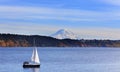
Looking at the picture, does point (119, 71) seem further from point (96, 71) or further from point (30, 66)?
point (30, 66)

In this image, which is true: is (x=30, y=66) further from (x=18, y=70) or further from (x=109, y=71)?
(x=109, y=71)

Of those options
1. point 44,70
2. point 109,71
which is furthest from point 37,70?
point 109,71

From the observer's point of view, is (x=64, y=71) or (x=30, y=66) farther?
(x=30, y=66)

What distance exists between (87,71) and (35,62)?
1527 cm

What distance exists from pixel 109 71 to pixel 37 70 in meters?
16.8

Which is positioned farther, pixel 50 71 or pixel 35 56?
pixel 35 56

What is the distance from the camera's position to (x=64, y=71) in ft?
317

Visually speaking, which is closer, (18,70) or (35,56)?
(18,70)

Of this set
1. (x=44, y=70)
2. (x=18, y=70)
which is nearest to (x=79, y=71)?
(x=44, y=70)

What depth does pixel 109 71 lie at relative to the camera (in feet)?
314

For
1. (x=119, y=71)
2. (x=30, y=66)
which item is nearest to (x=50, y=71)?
(x=30, y=66)

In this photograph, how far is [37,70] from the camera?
9812 cm

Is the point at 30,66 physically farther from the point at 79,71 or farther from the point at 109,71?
the point at 109,71

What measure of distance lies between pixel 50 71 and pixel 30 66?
30.7 ft
